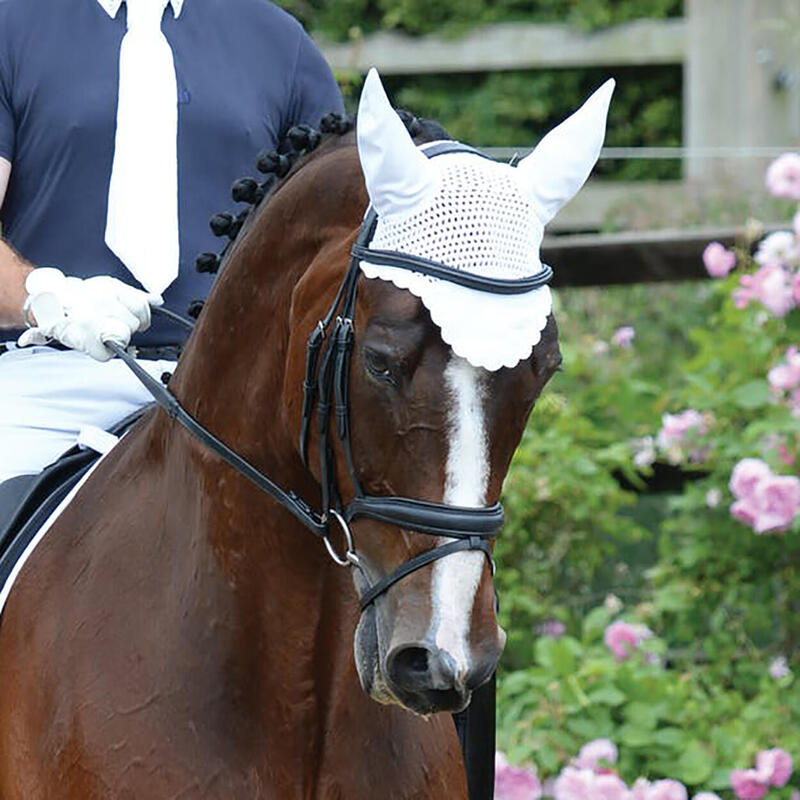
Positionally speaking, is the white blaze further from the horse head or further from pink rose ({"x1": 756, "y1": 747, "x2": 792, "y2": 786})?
pink rose ({"x1": 756, "y1": 747, "x2": 792, "y2": 786})

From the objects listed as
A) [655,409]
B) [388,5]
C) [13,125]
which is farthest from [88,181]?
[388,5]

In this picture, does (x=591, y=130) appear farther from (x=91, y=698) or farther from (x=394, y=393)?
(x=91, y=698)

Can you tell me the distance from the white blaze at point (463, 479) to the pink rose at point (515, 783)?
2203 mm

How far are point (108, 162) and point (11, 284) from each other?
310 mm

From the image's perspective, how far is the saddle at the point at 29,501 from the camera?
302 centimetres

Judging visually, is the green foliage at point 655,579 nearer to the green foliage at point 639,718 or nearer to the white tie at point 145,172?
the green foliage at point 639,718

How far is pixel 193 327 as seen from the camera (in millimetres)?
3064

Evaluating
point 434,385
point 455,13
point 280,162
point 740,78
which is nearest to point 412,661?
point 434,385

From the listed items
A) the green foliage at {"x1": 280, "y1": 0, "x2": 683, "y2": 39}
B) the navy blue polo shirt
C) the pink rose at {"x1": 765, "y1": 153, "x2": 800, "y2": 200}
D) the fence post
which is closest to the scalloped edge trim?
the navy blue polo shirt

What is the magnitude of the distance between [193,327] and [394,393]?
73 cm

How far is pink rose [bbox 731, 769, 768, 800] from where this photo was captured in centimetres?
447

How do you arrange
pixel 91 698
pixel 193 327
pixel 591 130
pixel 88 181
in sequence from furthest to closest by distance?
1. pixel 88 181
2. pixel 193 327
3. pixel 91 698
4. pixel 591 130

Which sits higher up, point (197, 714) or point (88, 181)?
point (88, 181)

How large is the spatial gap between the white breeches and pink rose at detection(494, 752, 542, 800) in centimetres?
163
